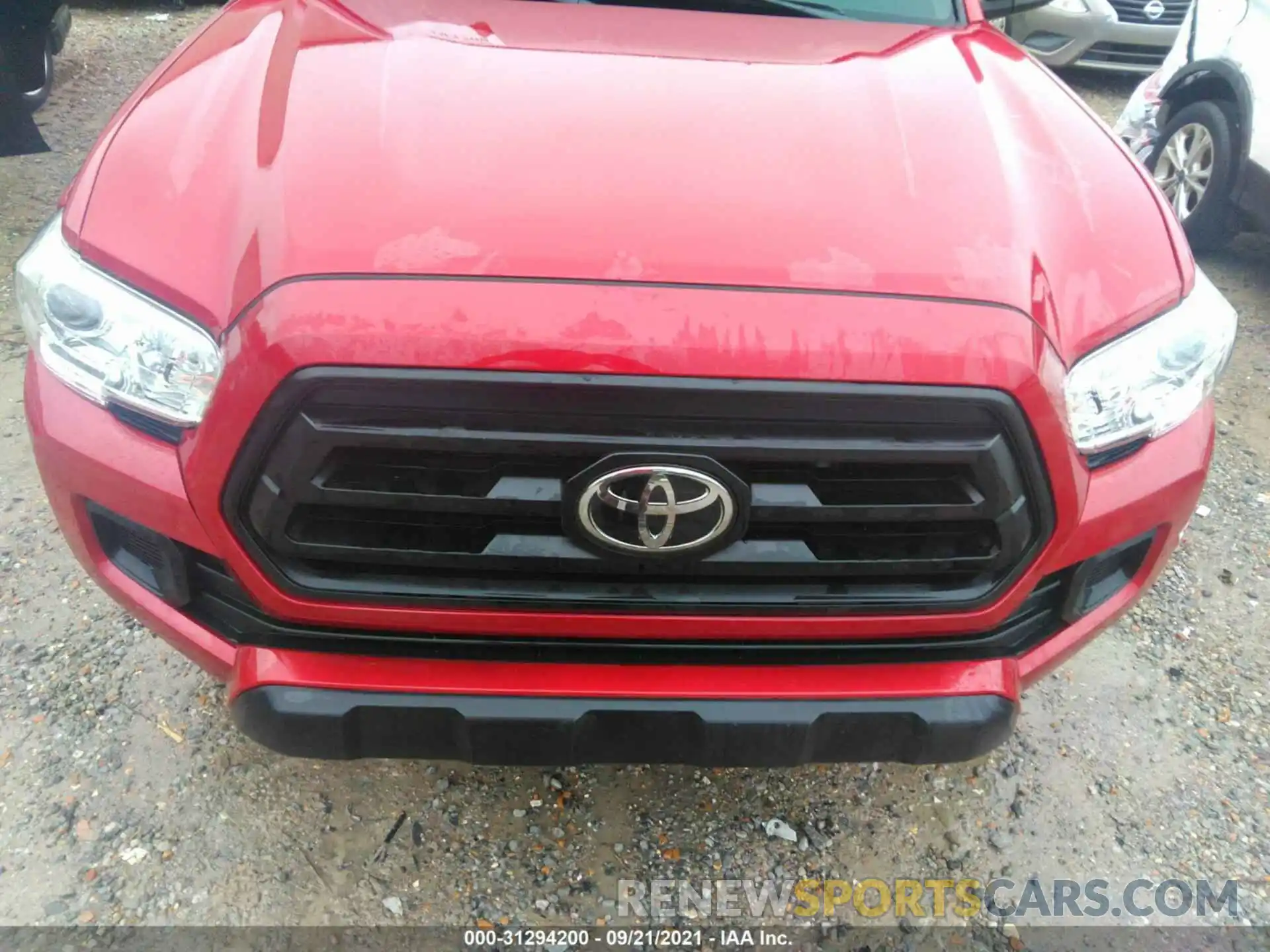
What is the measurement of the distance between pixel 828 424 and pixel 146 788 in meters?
1.67

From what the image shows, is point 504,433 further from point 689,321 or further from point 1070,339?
point 1070,339

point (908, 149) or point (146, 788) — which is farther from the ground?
point (908, 149)

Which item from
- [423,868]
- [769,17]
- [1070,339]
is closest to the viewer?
[1070,339]

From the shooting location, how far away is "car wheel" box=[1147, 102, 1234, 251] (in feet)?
14.1

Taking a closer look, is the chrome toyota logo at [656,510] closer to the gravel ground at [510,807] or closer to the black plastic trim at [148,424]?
the black plastic trim at [148,424]

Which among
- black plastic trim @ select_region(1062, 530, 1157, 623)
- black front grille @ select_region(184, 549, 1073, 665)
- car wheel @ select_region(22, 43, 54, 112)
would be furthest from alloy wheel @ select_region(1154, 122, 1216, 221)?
car wheel @ select_region(22, 43, 54, 112)

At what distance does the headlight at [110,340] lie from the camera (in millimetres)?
1406

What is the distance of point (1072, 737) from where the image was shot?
231 cm

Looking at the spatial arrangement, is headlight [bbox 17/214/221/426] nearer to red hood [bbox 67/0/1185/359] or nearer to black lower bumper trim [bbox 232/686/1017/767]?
red hood [bbox 67/0/1185/359]

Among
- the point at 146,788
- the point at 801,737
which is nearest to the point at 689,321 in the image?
the point at 801,737

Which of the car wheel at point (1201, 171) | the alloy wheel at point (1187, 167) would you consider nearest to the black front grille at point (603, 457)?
the car wheel at point (1201, 171)

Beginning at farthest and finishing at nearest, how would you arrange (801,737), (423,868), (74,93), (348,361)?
(74,93) → (423,868) → (801,737) → (348,361)

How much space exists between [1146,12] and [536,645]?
23.2ft

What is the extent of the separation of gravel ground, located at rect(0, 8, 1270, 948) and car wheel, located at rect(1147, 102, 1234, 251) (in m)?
2.69
